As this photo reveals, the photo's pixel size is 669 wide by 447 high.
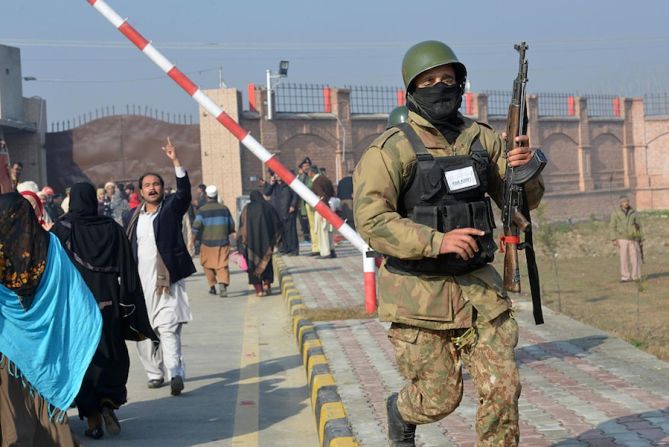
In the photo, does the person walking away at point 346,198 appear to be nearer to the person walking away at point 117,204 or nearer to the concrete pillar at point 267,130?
the person walking away at point 117,204

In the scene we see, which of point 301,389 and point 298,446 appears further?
point 301,389

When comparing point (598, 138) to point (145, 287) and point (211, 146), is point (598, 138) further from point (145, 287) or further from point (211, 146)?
point (145, 287)

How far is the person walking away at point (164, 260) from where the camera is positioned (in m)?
8.98

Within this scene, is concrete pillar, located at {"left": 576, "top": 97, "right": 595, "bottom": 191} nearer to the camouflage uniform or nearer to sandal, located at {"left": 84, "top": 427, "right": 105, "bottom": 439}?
sandal, located at {"left": 84, "top": 427, "right": 105, "bottom": 439}

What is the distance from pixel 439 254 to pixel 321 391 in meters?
3.35

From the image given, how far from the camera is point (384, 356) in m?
9.32

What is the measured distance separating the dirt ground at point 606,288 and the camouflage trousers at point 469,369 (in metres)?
4.18

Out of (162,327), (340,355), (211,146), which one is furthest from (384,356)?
(211,146)

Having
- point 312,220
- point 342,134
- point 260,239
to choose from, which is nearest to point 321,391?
point 260,239

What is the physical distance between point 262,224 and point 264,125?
58.2 ft

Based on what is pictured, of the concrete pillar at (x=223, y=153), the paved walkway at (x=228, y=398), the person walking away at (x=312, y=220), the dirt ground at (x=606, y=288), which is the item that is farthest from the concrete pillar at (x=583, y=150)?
the paved walkway at (x=228, y=398)

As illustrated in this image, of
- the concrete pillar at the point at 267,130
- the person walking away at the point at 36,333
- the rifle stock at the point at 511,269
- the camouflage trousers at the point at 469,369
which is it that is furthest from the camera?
the concrete pillar at the point at 267,130

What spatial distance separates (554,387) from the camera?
745cm

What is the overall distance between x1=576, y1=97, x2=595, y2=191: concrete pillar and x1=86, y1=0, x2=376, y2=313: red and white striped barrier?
34538mm
